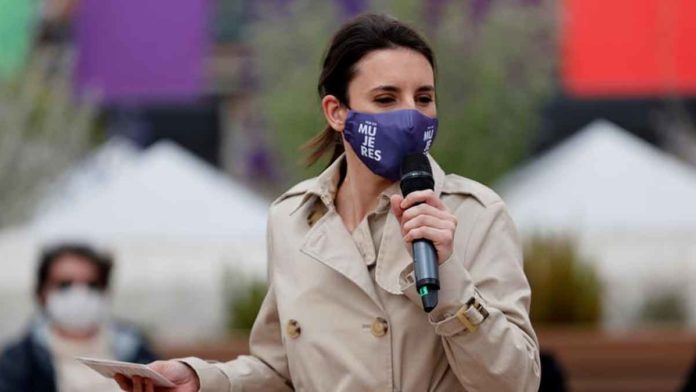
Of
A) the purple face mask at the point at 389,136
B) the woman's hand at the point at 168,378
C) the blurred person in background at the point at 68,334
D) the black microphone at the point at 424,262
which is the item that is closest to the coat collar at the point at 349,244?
the purple face mask at the point at 389,136

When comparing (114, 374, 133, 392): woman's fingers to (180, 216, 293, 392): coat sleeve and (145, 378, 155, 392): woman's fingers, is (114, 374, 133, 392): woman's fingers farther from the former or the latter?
(180, 216, 293, 392): coat sleeve

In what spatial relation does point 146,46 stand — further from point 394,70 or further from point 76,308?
point 394,70

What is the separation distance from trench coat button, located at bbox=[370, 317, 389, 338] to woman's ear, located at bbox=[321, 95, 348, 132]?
18.1 inches

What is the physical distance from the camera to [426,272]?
11.1 feet

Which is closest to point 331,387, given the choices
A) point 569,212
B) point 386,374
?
point 386,374

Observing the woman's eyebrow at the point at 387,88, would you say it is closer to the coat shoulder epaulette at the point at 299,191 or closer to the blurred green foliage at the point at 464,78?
the coat shoulder epaulette at the point at 299,191

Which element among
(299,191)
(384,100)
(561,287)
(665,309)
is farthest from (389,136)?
(665,309)

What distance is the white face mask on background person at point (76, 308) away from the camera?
7168 mm

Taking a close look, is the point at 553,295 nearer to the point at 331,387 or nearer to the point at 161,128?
the point at 161,128

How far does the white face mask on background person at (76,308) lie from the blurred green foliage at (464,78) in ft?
16.0

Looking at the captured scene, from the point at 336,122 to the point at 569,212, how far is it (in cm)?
844

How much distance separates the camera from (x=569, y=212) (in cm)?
1219

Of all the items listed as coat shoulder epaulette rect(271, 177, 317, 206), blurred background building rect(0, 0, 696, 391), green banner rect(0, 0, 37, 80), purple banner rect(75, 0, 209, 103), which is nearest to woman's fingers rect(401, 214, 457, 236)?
coat shoulder epaulette rect(271, 177, 317, 206)

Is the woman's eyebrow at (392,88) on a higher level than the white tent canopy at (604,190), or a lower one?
higher
